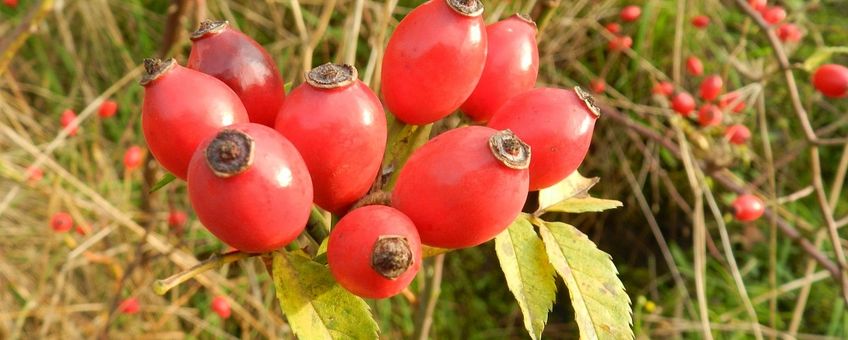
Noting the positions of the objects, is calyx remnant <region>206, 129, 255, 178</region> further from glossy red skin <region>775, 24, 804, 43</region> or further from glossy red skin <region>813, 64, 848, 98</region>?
glossy red skin <region>775, 24, 804, 43</region>

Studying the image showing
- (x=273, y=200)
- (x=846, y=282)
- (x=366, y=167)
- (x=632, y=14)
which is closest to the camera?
(x=273, y=200)

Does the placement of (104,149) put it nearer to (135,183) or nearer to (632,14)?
(135,183)

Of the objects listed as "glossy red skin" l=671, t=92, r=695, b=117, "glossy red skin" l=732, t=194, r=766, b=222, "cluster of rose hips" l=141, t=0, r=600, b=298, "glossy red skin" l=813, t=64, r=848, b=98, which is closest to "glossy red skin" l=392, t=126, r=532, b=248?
"cluster of rose hips" l=141, t=0, r=600, b=298

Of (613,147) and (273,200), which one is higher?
(273,200)

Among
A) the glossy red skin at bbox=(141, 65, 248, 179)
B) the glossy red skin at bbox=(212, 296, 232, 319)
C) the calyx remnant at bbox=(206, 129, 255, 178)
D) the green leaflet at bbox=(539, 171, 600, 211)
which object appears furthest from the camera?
the glossy red skin at bbox=(212, 296, 232, 319)

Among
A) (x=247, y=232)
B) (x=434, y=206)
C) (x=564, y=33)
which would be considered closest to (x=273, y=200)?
(x=247, y=232)

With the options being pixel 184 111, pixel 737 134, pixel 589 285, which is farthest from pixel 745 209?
pixel 184 111

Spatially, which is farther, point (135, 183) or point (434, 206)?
point (135, 183)
